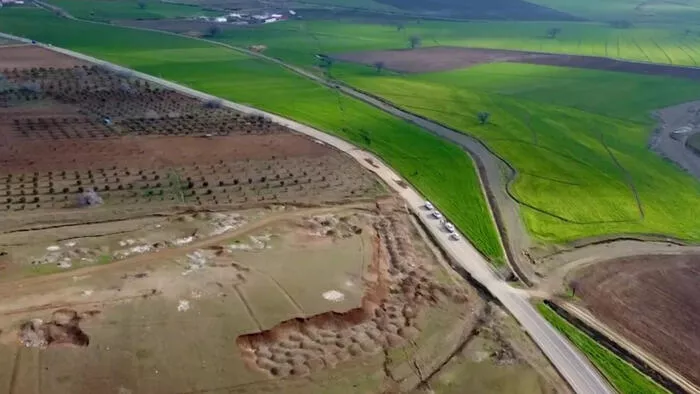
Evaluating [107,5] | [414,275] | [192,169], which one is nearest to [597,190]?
[414,275]

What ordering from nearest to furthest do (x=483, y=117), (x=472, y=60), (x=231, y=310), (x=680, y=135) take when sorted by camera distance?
1. (x=231, y=310)
2. (x=483, y=117)
3. (x=680, y=135)
4. (x=472, y=60)

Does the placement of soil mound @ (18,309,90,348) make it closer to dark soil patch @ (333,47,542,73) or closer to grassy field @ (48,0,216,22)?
dark soil patch @ (333,47,542,73)

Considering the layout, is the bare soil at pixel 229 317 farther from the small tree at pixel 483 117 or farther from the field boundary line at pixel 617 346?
the small tree at pixel 483 117

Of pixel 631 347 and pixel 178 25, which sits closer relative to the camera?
pixel 631 347

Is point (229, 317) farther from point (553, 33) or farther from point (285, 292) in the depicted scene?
point (553, 33)

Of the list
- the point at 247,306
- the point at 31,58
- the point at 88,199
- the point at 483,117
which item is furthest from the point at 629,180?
the point at 31,58

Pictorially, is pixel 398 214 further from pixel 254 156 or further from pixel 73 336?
pixel 73 336

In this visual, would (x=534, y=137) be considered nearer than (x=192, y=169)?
No
